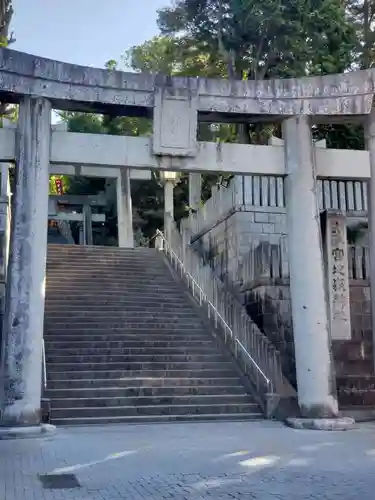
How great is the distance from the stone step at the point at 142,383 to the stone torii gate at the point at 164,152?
1585mm

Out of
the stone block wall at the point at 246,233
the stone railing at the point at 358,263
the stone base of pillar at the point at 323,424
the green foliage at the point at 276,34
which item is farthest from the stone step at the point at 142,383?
the green foliage at the point at 276,34

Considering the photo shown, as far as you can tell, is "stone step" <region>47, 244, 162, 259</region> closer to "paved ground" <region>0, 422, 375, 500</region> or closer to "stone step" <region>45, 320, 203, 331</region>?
"stone step" <region>45, 320, 203, 331</region>

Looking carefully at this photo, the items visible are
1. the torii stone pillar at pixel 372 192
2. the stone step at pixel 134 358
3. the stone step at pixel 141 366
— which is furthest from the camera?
the stone step at pixel 134 358

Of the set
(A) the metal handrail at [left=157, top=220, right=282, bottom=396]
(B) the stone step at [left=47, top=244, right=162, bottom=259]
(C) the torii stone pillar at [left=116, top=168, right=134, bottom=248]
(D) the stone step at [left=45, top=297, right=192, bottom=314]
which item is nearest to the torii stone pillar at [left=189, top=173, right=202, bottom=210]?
(C) the torii stone pillar at [left=116, top=168, right=134, bottom=248]

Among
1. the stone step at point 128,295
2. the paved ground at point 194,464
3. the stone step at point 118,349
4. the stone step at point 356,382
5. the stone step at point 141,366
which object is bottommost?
the paved ground at point 194,464

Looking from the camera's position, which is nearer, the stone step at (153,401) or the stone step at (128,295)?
the stone step at (153,401)

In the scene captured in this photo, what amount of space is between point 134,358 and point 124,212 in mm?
11183

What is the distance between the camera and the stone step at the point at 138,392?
9.47 metres

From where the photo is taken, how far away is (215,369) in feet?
34.9

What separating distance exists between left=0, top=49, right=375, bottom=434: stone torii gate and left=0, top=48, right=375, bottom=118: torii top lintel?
0.01 m

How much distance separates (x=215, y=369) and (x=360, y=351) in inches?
116

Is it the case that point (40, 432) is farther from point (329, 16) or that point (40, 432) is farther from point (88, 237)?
point (88, 237)

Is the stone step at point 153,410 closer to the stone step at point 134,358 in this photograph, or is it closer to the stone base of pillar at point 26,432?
the stone base of pillar at point 26,432

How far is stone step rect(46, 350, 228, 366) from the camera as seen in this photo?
10.5 m
